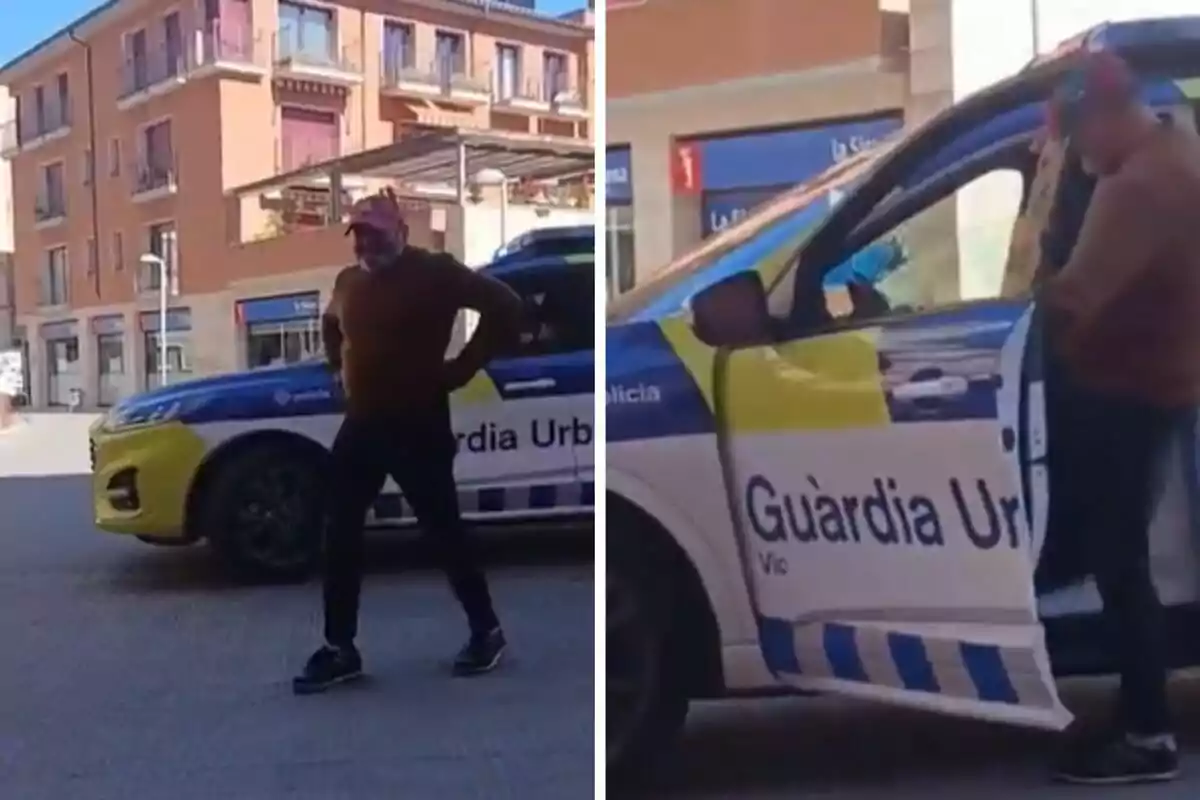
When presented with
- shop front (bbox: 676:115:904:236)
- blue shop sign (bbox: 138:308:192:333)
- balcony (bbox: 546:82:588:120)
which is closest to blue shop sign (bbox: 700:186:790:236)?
shop front (bbox: 676:115:904:236)

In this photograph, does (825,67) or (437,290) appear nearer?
(825,67)

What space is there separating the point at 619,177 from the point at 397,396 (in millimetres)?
449

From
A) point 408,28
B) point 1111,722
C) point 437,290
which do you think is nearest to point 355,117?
point 408,28

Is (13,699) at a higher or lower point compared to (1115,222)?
lower

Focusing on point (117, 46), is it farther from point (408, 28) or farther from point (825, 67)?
point (825, 67)

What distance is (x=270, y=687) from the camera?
193 centimetres

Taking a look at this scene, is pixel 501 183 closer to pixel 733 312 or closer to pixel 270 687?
pixel 733 312

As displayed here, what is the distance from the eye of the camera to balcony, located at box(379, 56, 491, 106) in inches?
76.1

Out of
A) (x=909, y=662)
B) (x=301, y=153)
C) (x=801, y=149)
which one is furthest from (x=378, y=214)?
(x=909, y=662)

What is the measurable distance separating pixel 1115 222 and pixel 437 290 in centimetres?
93

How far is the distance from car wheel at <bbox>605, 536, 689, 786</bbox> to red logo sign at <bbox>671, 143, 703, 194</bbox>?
1.57 ft

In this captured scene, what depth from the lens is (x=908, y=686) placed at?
182 cm

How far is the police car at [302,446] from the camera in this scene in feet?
6.10

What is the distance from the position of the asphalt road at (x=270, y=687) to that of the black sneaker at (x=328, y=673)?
2 centimetres
